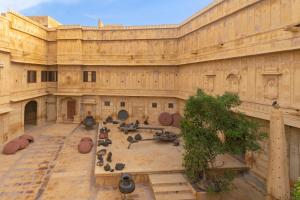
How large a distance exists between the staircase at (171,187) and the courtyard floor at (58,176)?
1.85 feet

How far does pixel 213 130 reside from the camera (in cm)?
1095

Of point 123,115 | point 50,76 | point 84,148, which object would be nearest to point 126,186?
point 84,148

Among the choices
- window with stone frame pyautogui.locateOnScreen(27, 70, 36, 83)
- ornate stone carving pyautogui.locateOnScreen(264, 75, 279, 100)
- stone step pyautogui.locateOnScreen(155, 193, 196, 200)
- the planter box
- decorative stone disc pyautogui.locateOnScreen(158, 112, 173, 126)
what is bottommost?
stone step pyautogui.locateOnScreen(155, 193, 196, 200)

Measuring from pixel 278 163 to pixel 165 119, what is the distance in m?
17.0

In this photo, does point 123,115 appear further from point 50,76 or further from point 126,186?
point 126,186

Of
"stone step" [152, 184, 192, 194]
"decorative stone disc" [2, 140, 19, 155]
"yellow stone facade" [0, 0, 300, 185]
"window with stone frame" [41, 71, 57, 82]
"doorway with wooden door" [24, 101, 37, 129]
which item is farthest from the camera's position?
"window with stone frame" [41, 71, 57, 82]

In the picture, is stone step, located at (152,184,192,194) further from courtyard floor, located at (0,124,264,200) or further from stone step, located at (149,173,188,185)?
courtyard floor, located at (0,124,264,200)

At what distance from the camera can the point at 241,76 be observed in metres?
14.6

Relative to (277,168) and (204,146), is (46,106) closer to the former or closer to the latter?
(204,146)

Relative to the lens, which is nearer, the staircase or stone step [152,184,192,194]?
the staircase

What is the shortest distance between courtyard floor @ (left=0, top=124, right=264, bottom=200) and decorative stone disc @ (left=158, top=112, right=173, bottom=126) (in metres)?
7.17

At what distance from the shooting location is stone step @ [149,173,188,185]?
12.1 meters

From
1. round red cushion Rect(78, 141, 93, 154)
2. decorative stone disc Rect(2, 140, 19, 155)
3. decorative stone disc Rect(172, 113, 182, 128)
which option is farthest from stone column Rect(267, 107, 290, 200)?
decorative stone disc Rect(2, 140, 19, 155)

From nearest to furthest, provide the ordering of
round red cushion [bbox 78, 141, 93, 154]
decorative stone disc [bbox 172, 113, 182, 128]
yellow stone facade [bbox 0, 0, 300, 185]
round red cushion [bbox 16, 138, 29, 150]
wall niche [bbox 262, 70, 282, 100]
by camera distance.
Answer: yellow stone facade [bbox 0, 0, 300, 185]
wall niche [bbox 262, 70, 282, 100]
round red cushion [bbox 78, 141, 93, 154]
round red cushion [bbox 16, 138, 29, 150]
decorative stone disc [bbox 172, 113, 182, 128]
